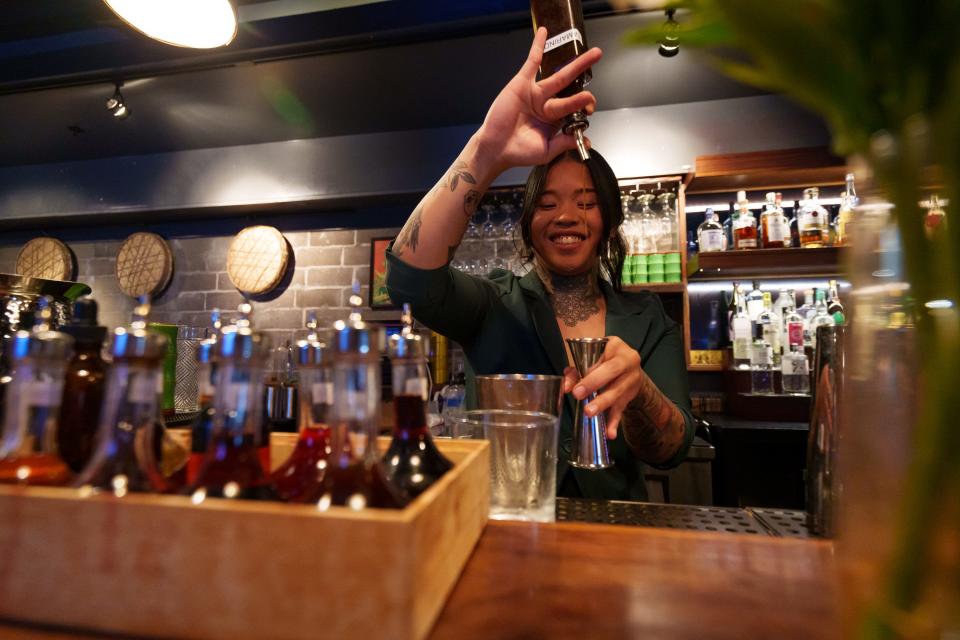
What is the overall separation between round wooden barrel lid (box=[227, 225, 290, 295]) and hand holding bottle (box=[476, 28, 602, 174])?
253cm

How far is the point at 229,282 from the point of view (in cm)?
344

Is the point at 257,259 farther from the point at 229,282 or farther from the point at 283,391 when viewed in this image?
the point at 283,391

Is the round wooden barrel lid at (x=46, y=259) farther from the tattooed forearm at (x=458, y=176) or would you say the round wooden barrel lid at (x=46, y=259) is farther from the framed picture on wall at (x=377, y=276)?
the tattooed forearm at (x=458, y=176)

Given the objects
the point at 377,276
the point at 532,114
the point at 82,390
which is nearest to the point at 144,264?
the point at 377,276

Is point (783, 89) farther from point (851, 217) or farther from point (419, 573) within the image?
point (419, 573)

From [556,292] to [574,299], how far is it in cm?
6

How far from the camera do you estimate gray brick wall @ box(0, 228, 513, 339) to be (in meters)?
3.26

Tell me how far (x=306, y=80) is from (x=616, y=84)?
1.52 metres

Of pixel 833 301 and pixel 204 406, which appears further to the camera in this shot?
pixel 833 301

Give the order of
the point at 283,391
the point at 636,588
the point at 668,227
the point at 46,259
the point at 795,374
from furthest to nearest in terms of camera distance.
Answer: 1. the point at 46,259
2. the point at 283,391
3. the point at 668,227
4. the point at 795,374
5. the point at 636,588

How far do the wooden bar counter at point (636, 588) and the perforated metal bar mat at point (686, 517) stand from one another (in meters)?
0.13

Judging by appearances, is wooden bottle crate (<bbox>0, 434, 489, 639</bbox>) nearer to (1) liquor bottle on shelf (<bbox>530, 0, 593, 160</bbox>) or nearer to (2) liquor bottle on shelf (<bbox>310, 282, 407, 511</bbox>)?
(2) liquor bottle on shelf (<bbox>310, 282, 407, 511</bbox>)

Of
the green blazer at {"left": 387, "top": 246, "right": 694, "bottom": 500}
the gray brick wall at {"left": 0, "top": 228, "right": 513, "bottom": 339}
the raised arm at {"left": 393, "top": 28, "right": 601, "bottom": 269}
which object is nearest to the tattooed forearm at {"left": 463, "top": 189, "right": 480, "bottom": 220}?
the raised arm at {"left": 393, "top": 28, "right": 601, "bottom": 269}

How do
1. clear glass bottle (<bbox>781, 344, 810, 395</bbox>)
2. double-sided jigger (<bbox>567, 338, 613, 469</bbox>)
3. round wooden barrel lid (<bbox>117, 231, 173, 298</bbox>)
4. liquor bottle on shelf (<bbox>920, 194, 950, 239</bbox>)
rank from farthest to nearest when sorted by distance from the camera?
round wooden barrel lid (<bbox>117, 231, 173, 298</bbox>)
clear glass bottle (<bbox>781, 344, 810, 395</bbox>)
double-sided jigger (<bbox>567, 338, 613, 469</bbox>)
liquor bottle on shelf (<bbox>920, 194, 950, 239</bbox>)
